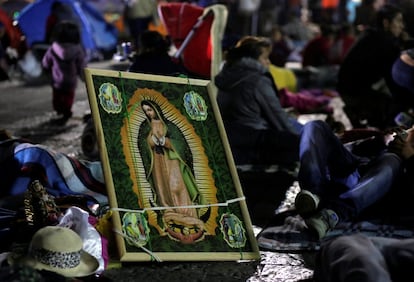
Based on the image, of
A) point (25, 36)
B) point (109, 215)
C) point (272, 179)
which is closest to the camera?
point (109, 215)

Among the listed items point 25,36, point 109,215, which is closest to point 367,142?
point 109,215

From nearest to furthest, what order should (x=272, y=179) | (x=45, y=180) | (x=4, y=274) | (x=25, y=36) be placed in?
(x=4, y=274) < (x=45, y=180) < (x=272, y=179) < (x=25, y=36)

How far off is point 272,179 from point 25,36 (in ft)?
26.1

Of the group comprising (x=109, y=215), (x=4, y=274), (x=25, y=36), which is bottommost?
(x=25, y=36)

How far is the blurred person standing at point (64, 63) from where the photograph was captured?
365 inches

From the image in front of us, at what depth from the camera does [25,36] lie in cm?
1349

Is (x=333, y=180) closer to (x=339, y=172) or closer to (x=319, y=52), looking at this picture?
(x=339, y=172)

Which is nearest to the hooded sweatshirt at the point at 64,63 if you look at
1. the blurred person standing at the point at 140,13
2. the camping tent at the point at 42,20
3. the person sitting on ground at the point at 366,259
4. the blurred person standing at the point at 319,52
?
the camping tent at the point at 42,20

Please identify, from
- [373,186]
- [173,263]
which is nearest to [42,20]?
[373,186]

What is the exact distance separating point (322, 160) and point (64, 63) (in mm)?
5056

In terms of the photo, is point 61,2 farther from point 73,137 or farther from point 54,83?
point 73,137

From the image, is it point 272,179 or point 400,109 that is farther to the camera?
point 400,109

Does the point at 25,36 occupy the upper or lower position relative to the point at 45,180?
lower

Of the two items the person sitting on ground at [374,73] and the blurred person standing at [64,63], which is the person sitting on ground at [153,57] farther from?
the blurred person standing at [64,63]
